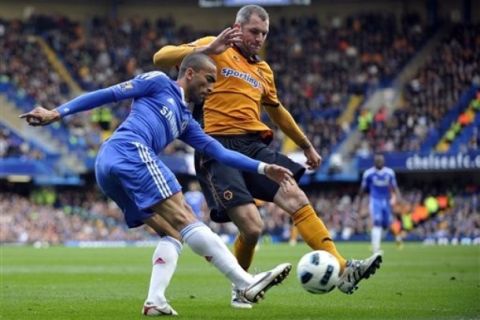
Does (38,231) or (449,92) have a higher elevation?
(449,92)

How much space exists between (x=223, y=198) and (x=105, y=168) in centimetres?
159

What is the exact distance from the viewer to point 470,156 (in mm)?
40938

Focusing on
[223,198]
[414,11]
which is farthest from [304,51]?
[223,198]

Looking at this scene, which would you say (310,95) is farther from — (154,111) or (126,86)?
(126,86)

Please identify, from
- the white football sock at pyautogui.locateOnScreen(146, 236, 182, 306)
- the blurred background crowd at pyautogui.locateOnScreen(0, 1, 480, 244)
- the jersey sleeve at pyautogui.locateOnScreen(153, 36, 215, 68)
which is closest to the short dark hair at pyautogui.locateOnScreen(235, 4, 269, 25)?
the jersey sleeve at pyautogui.locateOnScreen(153, 36, 215, 68)

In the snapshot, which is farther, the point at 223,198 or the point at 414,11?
the point at 414,11

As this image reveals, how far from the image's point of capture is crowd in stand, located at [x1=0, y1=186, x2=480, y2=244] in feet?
134

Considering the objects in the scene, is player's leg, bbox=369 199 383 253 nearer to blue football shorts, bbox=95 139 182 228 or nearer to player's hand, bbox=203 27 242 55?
player's hand, bbox=203 27 242 55

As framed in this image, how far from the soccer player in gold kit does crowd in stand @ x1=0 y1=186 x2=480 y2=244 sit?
30.0 m

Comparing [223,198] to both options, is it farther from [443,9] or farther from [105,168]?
[443,9]

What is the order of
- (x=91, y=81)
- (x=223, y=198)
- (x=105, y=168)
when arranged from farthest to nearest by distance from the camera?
(x=91, y=81) → (x=223, y=198) → (x=105, y=168)

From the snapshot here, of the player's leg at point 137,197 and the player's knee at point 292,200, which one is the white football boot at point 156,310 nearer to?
the player's leg at point 137,197

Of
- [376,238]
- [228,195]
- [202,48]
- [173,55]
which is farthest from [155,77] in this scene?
[376,238]

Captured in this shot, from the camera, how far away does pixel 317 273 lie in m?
8.60
